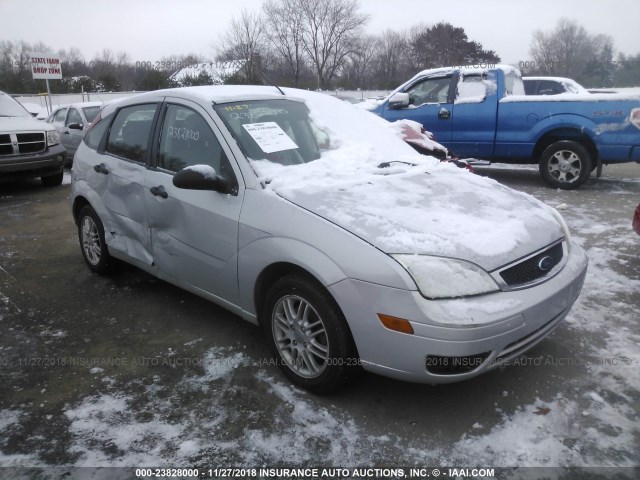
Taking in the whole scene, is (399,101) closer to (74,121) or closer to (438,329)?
(438,329)

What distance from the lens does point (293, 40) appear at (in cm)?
4978

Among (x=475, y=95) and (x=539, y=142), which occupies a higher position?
(x=475, y=95)

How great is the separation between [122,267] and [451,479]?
354 centimetres

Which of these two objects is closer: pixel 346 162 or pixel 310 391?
pixel 310 391

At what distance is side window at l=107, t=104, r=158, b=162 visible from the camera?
380 cm

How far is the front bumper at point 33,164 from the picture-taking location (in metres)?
8.27

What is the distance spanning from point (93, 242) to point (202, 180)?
7.06 ft

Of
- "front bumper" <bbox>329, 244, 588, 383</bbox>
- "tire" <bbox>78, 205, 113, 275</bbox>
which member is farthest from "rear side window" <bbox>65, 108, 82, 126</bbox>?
"front bumper" <bbox>329, 244, 588, 383</bbox>

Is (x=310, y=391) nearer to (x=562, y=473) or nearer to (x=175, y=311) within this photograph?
(x=562, y=473)

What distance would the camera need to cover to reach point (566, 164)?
7859mm

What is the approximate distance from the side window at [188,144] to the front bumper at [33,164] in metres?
6.10

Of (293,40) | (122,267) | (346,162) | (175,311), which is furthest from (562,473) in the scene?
(293,40)

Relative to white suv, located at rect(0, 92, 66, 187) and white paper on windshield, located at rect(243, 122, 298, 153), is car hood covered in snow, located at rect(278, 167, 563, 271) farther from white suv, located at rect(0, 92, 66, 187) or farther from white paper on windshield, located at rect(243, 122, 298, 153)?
white suv, located at rect(0, 92, 66, 187)

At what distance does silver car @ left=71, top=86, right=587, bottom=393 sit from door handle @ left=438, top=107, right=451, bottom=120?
4941 mm
